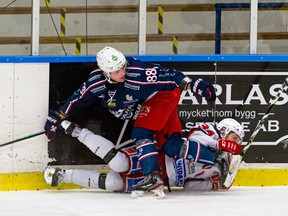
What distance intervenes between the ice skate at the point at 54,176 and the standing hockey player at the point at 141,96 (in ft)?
0.80

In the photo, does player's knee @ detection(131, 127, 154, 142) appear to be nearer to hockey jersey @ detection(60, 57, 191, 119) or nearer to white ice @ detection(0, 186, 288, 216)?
hockey jersey @ detection(60, 57, 191, 119)

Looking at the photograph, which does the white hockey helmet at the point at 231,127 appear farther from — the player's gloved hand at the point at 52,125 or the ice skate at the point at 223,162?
the player's gloved hand at the point at 52,125

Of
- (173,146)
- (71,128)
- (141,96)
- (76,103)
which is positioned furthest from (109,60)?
(173,146)

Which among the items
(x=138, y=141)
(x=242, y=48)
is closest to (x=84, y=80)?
(x=138, y=141)

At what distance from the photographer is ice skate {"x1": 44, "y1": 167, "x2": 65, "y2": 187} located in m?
5.96

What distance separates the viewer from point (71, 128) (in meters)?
6.03

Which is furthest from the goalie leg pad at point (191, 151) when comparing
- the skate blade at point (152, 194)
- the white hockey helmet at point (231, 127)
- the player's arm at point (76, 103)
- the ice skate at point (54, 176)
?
the ice skate at point (54, 176)

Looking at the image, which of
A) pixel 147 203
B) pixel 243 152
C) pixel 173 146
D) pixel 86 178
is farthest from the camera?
pixel 243 152

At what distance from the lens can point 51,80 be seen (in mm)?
6188

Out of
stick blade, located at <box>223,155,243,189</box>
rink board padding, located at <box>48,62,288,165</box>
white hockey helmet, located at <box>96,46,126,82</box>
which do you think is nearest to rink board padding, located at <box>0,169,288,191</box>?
rink board padding, located at <box>48,62,288,165</box>

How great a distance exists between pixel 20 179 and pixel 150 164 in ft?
3.38

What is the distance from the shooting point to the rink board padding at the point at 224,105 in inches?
244

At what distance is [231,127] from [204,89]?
39cm

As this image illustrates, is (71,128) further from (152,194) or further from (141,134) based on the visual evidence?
(152,194)
